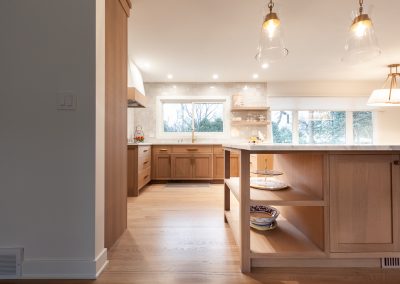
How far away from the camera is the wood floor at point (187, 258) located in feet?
4.18

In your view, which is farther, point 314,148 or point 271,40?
point 271,40

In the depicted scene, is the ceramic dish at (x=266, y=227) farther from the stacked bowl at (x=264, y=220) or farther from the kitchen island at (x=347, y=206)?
the kitchen island at (x=347, y=206)

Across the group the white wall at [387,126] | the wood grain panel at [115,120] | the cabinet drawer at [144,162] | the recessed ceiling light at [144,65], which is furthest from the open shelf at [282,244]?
the white wall at [387,126]

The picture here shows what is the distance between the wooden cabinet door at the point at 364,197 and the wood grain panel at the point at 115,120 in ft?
5.08

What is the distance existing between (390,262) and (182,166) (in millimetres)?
3530

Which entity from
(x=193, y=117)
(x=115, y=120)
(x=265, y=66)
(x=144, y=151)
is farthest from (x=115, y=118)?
(x=193, y=117)

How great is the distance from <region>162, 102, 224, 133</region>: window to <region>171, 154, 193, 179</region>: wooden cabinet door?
93 centimetres

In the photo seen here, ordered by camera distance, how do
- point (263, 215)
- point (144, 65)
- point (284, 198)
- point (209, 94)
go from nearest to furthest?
point (284, 198)
point (263, 215)
point (144, 65)
point (209, 94)

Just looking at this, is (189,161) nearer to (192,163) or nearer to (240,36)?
(192,163)

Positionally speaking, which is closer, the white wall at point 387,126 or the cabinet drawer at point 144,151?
the cabinet drawer at point 144,151

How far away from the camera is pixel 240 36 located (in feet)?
9.78
